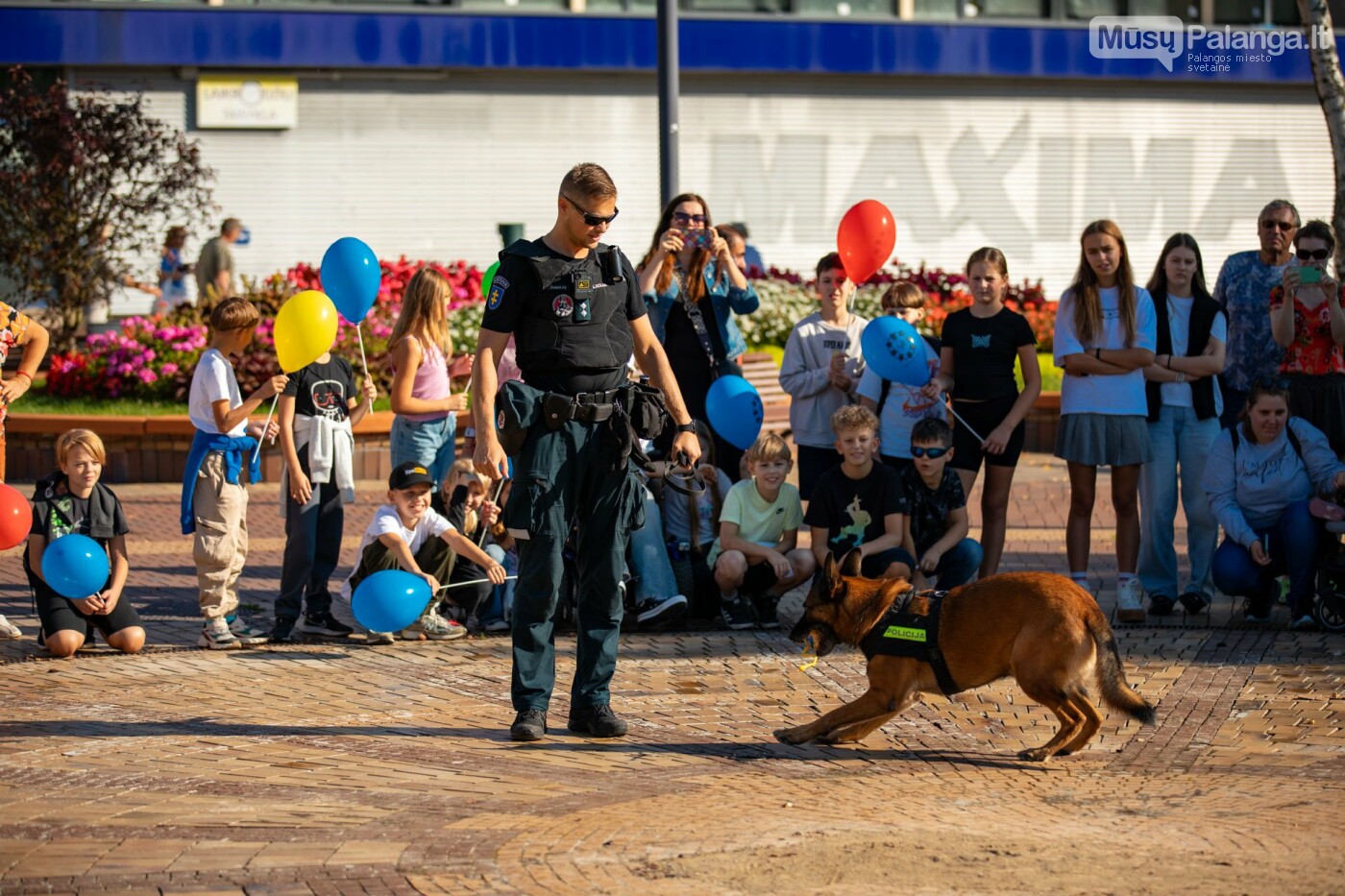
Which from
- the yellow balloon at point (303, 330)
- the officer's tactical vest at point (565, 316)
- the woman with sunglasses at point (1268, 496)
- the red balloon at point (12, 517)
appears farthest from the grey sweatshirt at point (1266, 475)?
the red balloon at point (12, 517)

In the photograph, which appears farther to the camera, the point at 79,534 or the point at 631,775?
the point at 79,534

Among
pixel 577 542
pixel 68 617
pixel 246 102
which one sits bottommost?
pixel 68 617

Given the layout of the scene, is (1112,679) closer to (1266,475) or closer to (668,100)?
(1266,475)

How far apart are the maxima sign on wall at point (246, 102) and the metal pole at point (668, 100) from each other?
1016cm

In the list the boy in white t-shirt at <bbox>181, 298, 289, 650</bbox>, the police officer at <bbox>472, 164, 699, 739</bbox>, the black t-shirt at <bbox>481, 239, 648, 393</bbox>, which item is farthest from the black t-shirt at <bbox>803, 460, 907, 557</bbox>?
the boy in white t-shirt at <bbox>181, 298, 289, 650</bbox>

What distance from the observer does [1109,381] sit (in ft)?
29.4

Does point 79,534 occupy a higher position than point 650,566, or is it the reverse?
point 79,534

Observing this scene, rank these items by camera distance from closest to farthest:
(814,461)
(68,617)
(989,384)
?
(68,617), (989,384), (814,461)

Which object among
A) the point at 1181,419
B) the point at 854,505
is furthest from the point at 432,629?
the point at 1181,419

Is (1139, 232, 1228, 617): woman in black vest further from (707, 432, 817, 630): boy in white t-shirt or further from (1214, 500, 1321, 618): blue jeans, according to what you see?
(707, 432, 817, 630): boy in white t-shirt

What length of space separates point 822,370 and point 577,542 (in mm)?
3072

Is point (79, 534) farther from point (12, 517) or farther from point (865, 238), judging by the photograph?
point (865, 238)

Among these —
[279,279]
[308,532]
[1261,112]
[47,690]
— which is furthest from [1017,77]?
[47,690]

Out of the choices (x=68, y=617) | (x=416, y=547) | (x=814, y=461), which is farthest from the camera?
(x=814, y=461)
